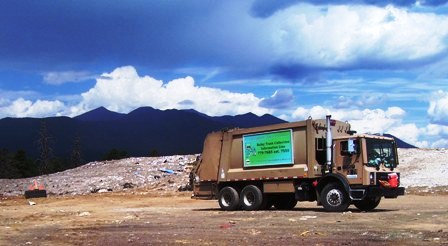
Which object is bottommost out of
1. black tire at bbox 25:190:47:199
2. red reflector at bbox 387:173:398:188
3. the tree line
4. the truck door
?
black tire at bbox 25:190:47:199

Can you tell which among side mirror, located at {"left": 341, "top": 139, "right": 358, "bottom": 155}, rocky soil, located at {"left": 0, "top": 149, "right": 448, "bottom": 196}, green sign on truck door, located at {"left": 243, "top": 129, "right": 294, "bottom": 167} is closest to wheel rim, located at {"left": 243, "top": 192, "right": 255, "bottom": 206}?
green sign on truck door, located at {"left": 243, "top": 129, "right": 294, "bottom": 167}

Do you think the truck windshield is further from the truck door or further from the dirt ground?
the dirt ground

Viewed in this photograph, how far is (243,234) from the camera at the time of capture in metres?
13.4

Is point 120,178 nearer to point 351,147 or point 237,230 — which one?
point 351,147

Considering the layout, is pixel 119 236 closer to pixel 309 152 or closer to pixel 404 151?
pixel 309 152

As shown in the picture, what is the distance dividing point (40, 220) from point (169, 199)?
11840 mm

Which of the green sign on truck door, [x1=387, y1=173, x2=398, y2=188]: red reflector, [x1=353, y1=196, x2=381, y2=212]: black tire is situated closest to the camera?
[x1=387, y1=173, x2=398, y2=188]: red reflector

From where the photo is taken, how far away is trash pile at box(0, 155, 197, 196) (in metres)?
39.1

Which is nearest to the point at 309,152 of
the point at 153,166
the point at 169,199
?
the point at 169,199

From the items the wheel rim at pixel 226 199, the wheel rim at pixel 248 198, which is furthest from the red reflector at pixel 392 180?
the wheel rim at pixel 226 199

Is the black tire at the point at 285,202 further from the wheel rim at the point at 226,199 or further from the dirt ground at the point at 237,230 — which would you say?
the dirt ground at the point at 237,230

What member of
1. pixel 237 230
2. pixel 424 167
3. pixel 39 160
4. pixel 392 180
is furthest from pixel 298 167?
pixel 39 160

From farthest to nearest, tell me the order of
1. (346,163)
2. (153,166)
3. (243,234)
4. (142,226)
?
(153,166) → (346,163) → (142,226) → (243,234)

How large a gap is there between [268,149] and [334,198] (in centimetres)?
326
